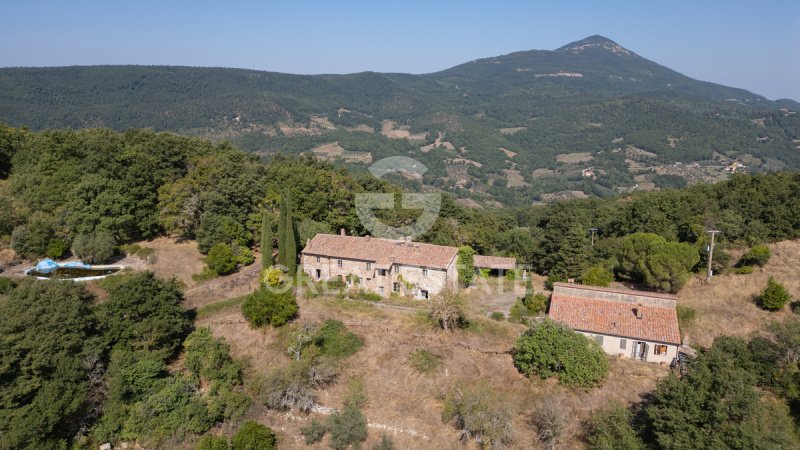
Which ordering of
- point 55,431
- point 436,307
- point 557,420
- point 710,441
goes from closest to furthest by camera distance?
point 710,441
point 557,420
point 55,431
point 436,307

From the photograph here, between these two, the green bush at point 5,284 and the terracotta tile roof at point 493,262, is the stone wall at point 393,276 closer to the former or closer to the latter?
the terracotta tile roof at point 493,262

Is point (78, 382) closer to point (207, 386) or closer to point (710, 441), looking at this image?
point (207, 386)

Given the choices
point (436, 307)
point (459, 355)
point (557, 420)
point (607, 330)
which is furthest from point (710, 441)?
point (436, 307)

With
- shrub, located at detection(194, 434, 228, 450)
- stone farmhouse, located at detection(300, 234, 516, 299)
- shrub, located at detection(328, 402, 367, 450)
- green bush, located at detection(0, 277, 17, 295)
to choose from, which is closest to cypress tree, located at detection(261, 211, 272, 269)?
stone farmhouse, located at detection(300, 234, 516, 299)

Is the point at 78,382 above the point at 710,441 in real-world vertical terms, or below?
below

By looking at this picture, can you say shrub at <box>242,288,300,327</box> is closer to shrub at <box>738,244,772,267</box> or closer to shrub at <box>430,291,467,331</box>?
shrub at <box>430,291,467,331</box>

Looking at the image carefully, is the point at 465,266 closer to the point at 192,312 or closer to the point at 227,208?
the point at 192,312

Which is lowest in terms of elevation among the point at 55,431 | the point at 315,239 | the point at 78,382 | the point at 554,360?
the point at 55,431
